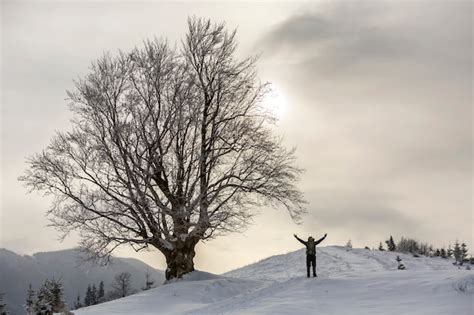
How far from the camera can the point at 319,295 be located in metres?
17.8

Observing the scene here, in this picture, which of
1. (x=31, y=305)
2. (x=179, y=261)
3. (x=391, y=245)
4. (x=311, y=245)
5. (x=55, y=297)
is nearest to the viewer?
(x=55, y=297)

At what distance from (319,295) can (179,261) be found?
378 inches

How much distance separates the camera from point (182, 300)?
21.1 meters

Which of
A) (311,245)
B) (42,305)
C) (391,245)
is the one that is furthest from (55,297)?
(391,245)

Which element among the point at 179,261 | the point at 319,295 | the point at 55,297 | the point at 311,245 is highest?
the point at 311,245

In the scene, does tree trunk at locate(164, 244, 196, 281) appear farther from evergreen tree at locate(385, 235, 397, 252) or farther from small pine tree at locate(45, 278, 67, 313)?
evergreen tree at locate(385, 235, 397, 252)

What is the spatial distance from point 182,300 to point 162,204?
17.5 ft

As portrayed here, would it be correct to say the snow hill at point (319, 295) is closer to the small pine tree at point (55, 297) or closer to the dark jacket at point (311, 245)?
the dark jacket at point (311, 245)

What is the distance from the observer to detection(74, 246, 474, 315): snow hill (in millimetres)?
15320

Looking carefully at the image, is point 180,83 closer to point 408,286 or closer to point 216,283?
point 216,283

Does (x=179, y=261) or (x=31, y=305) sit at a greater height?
(x=179, y=261)

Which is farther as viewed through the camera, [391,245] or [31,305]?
[391,245]

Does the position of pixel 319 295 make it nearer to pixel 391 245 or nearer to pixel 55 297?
pixel 55 297

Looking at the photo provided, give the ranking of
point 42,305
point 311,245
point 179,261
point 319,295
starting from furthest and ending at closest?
point 179,261, point 311,245, point 319,295, point 42,305
